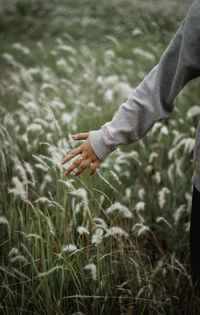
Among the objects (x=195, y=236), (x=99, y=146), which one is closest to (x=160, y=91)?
(x=99, y=146)

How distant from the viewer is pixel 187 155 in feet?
8.26

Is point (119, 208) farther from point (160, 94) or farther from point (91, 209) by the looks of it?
point (160, 94)

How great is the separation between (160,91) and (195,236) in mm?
712

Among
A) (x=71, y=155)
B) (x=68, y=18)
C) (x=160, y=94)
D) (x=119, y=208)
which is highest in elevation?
(x=68, y=18)

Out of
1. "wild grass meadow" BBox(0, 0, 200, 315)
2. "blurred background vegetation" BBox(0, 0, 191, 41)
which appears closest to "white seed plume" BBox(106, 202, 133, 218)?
"wild grass meadow" BBox(0, 0, 200, 315)

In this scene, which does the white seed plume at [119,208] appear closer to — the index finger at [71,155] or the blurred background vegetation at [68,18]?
the index finger at [71,155]

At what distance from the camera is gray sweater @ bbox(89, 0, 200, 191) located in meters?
0.95

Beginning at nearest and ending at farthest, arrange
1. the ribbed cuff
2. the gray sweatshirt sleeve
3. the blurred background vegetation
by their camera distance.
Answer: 1. the gray sweatshirt sleeve
2. the ribbed cuff
3. the blurred background vegetation

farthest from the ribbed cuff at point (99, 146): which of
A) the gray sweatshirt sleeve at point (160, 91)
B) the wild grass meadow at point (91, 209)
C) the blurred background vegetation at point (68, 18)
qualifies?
the blurred background vegetation at point (68, 18)

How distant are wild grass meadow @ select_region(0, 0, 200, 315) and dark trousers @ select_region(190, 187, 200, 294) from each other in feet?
0.21

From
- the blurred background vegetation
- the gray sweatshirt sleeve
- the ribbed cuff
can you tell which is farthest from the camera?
the blurred background vegetation

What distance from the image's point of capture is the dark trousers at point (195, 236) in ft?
4.14

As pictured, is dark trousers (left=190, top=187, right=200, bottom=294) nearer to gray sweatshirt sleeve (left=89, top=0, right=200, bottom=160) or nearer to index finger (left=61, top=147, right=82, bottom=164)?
gray sweatshirt sleeve (left=89, top=0, right=200, bottom=160)

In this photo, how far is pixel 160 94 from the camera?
1101 mm
